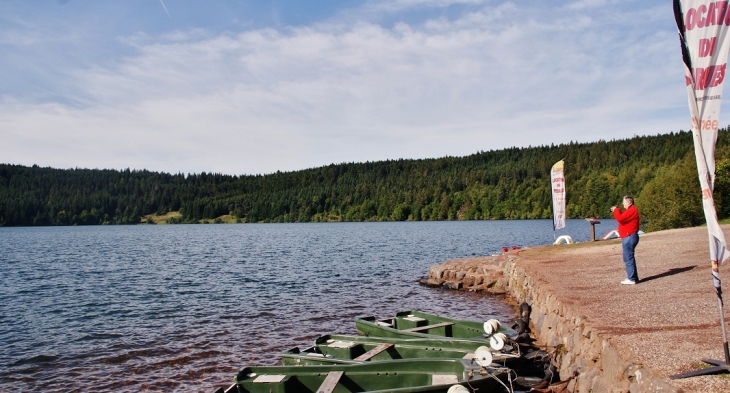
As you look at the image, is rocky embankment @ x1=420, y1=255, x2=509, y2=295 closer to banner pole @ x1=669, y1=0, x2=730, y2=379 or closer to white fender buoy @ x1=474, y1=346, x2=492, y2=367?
white fender buoy @ x1=474, y1=346, x2=492, y2=367

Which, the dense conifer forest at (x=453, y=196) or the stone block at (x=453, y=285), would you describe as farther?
the dense conifer forest at (x=453, y=196)

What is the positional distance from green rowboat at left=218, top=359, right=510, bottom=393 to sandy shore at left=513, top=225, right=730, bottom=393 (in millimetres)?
2401

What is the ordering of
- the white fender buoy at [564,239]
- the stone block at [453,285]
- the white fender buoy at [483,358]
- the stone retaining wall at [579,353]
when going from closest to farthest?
1. the stone retaining wall at [579,353]
2. the white fender buoy at [483,358]
3. the stone block at [453,285]
4. the white fender buoy at [564,239]

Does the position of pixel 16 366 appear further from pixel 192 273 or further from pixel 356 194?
pixel 356 194

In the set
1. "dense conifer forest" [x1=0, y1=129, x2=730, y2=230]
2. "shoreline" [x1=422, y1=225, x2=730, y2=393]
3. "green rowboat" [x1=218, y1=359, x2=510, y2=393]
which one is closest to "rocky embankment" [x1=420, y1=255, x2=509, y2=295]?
"shoreline" [x1=422, y1=225, x2=730, y2=393]

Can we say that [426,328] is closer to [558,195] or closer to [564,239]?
[558,195]

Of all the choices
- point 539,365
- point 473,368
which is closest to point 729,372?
point 473,368

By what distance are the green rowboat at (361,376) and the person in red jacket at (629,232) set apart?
212 inches

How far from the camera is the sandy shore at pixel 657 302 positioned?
6.96 m

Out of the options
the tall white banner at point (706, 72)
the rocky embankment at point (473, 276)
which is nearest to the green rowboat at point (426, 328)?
the tall white banner at point (706, 72)

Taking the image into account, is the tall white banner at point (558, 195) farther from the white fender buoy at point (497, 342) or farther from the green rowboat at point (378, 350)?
the white fender buoy at point (497, 342)

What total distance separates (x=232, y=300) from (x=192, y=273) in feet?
41.6

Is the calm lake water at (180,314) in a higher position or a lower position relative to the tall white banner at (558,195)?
lower

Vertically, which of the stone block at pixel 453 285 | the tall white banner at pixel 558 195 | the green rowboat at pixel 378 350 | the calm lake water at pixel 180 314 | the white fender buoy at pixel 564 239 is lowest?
the calm lake water at pixel 180 314
